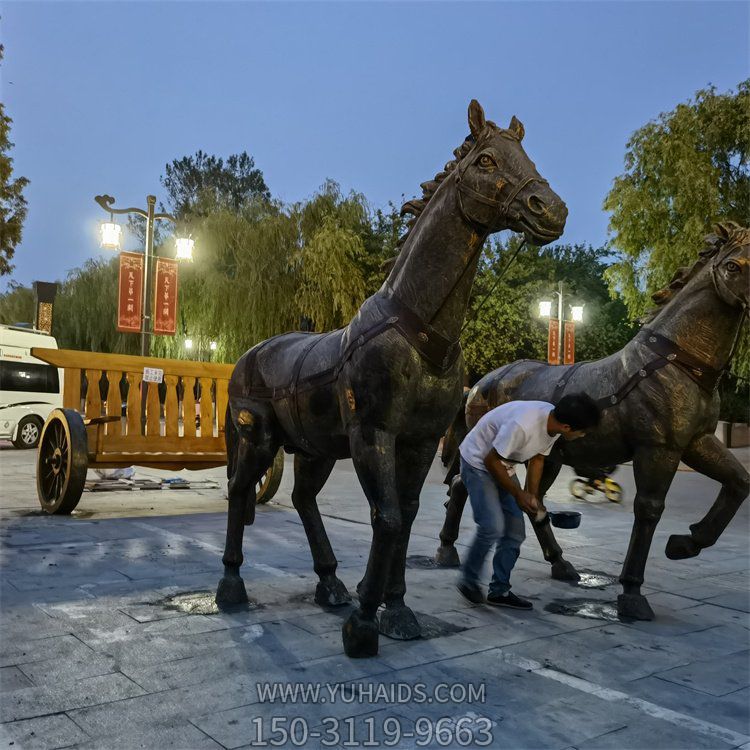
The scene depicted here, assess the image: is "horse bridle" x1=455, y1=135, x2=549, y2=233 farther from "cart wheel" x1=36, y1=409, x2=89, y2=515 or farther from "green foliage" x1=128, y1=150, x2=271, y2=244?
"green foliage" x1=128, y1=150, x2=271, y2=244

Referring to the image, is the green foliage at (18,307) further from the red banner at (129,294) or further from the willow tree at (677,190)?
the willow tree at (677,190)

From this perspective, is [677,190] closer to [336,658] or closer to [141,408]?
[141,408]

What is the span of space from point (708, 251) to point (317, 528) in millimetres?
2976

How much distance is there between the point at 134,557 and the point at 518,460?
2997 mm

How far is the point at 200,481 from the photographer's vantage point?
36.2 ft

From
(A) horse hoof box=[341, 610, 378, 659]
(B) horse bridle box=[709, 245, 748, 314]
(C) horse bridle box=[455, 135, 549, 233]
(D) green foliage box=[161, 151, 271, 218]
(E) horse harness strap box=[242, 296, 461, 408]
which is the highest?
(D) green foliage box=[161, 151, 271, 218]

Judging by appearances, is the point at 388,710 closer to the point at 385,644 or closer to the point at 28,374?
the point at 385,644

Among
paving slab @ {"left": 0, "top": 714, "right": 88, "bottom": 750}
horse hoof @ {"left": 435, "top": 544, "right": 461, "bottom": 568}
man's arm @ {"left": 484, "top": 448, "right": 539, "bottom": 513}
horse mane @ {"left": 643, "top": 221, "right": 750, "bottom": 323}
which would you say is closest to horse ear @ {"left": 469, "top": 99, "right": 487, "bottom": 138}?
horse mane @ {"left": 643, "top": 221, "right": 750, "bottom": 323}

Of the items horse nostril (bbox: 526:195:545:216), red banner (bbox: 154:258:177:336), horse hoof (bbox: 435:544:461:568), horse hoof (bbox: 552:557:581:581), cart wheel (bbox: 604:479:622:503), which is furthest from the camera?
red banner (bbox: 154:258:177:336)

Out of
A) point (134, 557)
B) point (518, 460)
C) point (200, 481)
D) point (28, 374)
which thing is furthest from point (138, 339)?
point (518, 460)

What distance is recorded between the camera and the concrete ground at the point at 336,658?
264cm

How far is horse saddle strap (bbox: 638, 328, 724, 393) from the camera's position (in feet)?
14.3

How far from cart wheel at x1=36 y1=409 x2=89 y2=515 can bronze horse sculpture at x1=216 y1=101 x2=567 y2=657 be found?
3913 mm

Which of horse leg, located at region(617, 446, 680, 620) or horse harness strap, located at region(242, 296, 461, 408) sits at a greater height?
horse harness strap, located at region(242, 296, 461, 408)
